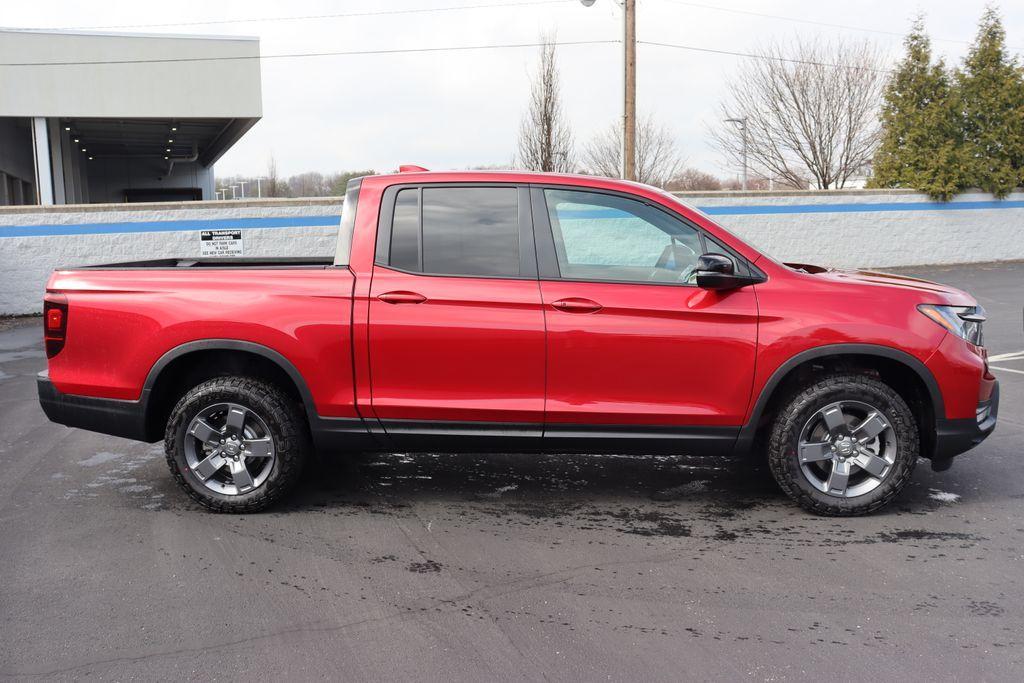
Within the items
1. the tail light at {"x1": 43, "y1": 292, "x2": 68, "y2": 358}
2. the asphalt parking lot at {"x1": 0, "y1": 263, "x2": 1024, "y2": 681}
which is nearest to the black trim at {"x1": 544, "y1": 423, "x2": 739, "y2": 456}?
the asphalt parking lot at {"x1": 0, "y1": 263, "x2": 1024, "y2": 681}

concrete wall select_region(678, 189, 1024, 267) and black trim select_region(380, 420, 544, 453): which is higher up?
concrete wall select_region(678, 189, 1024, 267)

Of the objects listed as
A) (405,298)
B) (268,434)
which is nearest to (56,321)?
(268,434)

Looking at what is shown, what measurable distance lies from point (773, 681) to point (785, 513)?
191 centimetres

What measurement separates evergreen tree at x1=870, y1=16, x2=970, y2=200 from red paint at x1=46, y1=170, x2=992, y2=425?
19495 millimetres

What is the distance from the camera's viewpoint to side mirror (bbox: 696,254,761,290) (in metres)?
4.61

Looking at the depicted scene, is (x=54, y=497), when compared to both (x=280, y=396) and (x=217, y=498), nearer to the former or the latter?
(x=217, y=498)

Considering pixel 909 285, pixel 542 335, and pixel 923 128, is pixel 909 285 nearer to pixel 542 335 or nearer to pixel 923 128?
pixel 542 335

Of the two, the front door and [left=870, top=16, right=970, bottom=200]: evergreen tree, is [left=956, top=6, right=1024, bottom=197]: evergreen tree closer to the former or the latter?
[left=870, top=16, right=970, bottom=200]: evergreen tree

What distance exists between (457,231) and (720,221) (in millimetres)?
9903

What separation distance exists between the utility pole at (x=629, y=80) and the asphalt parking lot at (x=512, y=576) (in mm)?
14491

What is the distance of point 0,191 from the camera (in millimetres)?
30922

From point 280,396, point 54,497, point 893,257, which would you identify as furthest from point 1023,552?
point 893,257

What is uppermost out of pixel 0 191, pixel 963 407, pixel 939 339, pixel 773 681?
pixel 0 191

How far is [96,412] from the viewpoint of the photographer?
5027 millimetres
